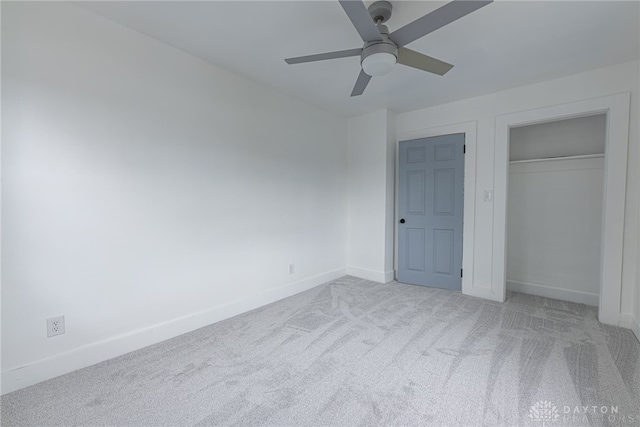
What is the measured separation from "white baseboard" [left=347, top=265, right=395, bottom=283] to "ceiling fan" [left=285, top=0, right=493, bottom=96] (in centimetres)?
263

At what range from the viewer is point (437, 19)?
4.63 feet

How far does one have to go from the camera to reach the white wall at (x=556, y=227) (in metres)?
2.97

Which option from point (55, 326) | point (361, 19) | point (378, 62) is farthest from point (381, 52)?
point (55, 326)

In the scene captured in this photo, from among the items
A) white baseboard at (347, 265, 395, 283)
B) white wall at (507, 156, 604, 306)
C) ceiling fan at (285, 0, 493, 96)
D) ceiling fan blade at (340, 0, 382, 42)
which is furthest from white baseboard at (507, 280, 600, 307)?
ceiling fan blade at (340, 0, 382, 42)

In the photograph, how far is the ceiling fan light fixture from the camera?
1690 mm

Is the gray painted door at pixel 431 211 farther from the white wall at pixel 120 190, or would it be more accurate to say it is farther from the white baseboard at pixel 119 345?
the white baseboard at pixel 119 345

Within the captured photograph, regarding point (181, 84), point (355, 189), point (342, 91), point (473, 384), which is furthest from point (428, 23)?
point (355, 189)

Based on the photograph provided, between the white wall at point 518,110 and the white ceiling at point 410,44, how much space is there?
132 millimetres

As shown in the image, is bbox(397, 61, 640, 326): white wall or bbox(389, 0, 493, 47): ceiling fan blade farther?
bbox(397, 61, 640, 326): white wall

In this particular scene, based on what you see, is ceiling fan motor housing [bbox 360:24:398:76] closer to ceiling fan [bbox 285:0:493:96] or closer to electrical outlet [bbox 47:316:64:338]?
ceiling fan [bbox 285:0:493:96]

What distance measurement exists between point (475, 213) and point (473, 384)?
2136 millimetres

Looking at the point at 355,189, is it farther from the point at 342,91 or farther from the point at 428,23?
the point at 428,23

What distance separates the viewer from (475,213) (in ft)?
10.7

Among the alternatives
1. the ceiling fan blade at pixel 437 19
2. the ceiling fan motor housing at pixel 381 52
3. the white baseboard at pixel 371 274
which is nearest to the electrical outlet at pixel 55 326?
the ceiling fan motor housing at pixel 381 52
